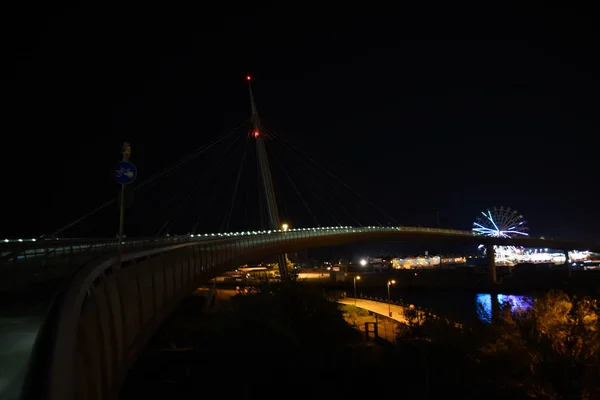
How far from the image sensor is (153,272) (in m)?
11.6

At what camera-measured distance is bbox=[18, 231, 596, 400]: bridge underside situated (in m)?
3.87

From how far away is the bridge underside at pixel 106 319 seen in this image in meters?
3.87

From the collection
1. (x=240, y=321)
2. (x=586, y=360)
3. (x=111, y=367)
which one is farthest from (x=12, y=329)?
(x=240, y=321)

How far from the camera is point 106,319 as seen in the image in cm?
709

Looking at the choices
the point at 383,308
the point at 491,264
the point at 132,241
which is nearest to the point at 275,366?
the point at 132,241

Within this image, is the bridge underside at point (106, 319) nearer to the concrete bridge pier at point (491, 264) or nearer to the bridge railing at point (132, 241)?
the bridge railing at point (132, 241)

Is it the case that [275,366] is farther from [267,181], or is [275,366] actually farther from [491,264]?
[491,264]

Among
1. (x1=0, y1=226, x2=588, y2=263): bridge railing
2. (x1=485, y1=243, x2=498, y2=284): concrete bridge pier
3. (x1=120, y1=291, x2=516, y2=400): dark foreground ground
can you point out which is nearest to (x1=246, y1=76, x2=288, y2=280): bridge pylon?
(x1=0, y1=226, x2=588, y2=263): bridge railing

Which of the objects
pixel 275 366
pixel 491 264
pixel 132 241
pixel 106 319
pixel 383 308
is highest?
pixel 132 241

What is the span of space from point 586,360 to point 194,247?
45.4ft

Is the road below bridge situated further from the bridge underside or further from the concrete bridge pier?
the concrete bridge pier

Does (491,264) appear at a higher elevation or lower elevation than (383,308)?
higher

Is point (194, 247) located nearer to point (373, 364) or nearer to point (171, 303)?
point (171, 303)

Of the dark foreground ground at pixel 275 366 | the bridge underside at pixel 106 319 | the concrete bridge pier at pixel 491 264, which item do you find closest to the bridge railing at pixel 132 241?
the concrete bridge pier at pixel 491 264
